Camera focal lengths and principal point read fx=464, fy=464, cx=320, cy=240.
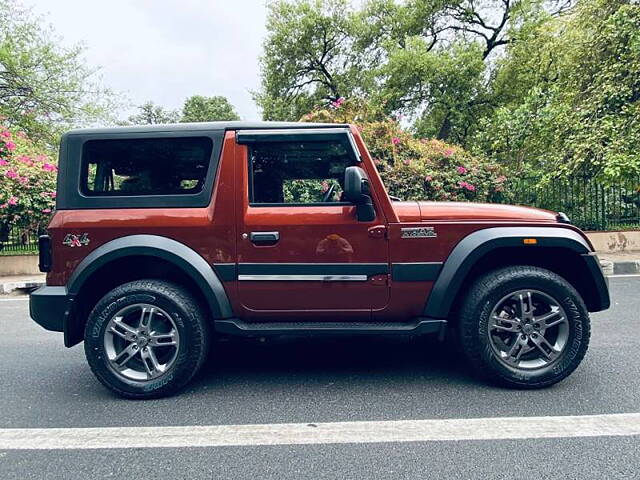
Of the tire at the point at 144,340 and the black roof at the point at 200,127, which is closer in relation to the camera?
the tire at the point at 144,340

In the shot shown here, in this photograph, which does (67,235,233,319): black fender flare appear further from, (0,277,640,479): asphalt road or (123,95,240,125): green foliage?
(123,95,240,125): green foliage

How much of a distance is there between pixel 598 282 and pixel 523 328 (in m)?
0.67

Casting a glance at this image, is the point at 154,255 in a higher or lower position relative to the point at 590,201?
lower

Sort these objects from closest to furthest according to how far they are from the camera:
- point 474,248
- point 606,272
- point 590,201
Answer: point 474,248
point 606,272
point 590,201

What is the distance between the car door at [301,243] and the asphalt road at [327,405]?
0.60 meters

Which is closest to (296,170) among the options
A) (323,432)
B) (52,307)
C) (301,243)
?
(301,243)

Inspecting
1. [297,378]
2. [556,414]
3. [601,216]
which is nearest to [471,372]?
[556,414]

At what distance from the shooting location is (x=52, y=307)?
3328mm

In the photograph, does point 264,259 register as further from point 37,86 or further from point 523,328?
point 37,86

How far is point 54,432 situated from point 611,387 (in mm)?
3729

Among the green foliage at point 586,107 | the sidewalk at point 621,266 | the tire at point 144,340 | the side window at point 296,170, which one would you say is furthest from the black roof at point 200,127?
the green foliage at point 586,107

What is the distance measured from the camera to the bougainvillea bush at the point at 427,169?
11.3 metres

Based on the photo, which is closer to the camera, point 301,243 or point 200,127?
Answer: point 301,243

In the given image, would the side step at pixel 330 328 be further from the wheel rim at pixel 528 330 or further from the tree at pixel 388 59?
the tree at pixel 388 59
